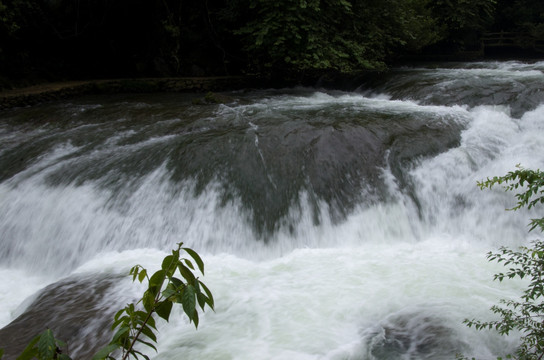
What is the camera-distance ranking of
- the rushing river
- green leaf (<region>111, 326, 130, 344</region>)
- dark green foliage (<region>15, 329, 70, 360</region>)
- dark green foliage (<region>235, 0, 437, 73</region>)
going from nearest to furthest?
dark green foliage (<region>15, 329, 70, 360</region>) < green leaf (<region>111, 326, 130, 344</region>) < the rushing river < dark green foliage (<region>235, 0, 437, 73</region>)

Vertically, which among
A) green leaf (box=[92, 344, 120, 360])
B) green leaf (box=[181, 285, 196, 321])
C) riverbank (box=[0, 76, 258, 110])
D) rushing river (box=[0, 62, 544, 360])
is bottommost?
rushing river (box=[0, 62, 544, 360])

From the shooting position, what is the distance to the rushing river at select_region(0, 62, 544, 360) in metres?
3.41

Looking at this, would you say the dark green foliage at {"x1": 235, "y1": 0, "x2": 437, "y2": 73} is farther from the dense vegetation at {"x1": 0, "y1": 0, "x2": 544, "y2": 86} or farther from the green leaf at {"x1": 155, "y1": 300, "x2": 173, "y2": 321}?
the green leaf at {"x1": 155, "y1": 300, "x2": 173, "y2": 321}

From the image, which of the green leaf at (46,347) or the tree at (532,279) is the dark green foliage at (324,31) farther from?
the green leaf at (46,347)

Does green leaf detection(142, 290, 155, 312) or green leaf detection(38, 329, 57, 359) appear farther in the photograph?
green leaf detection(142, 290, 155, 312)

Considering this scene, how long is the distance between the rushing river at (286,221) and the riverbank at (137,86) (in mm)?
3332

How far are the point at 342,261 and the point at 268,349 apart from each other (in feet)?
5.74

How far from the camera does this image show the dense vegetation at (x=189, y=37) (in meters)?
11.3

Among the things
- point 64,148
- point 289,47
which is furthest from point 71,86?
point 289,47

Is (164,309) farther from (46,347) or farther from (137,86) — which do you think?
(137,86)

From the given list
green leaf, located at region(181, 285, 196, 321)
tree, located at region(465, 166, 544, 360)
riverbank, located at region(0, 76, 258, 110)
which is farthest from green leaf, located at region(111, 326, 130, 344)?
riverbank, located at region(0, 76, 258, 110)

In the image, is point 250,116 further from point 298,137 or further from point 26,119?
point 26,119

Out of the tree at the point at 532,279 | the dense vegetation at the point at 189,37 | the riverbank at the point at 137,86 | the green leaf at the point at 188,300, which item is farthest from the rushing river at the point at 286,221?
the dense vegetation at the point at 189,37

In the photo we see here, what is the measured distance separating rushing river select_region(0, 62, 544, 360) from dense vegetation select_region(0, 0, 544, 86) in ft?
12.5
